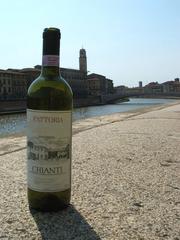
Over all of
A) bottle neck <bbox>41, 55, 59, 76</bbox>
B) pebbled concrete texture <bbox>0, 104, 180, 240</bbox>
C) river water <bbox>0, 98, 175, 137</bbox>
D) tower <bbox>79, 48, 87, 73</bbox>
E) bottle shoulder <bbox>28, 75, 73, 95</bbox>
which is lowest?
river water <bbox>0, 98, 175, 137</bbox>

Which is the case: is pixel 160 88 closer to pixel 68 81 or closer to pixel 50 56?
pixel 68 81

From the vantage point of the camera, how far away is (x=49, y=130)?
227cm

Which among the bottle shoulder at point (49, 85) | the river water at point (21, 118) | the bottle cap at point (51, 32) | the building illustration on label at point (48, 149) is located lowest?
the river water at point (21, 118)

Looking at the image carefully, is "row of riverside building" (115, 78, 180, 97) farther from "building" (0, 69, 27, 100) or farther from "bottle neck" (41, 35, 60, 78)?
"bottle neck" (41, 35, 60, 78)

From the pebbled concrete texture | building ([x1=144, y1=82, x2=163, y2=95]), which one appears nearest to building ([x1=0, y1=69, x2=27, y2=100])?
the pebbled concrete texture

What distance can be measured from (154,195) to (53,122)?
912 millimetres

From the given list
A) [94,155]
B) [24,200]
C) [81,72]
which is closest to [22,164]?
[94,155]

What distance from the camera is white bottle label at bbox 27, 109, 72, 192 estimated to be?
2.27m

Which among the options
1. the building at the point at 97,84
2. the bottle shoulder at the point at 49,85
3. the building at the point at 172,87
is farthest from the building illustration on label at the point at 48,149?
the building at the point at 172,87

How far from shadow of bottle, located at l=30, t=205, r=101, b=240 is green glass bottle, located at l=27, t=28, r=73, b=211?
8 centimetres

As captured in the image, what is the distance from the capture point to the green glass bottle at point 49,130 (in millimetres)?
2266

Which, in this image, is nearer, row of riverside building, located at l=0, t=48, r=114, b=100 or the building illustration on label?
the building illustration on label

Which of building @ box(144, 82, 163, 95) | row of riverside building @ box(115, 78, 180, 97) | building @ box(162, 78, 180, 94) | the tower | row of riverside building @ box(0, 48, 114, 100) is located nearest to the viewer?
row of riverside building @ box(0, 48, 114, 100)

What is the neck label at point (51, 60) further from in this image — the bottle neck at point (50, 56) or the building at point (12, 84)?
the building at point (12, 84)
